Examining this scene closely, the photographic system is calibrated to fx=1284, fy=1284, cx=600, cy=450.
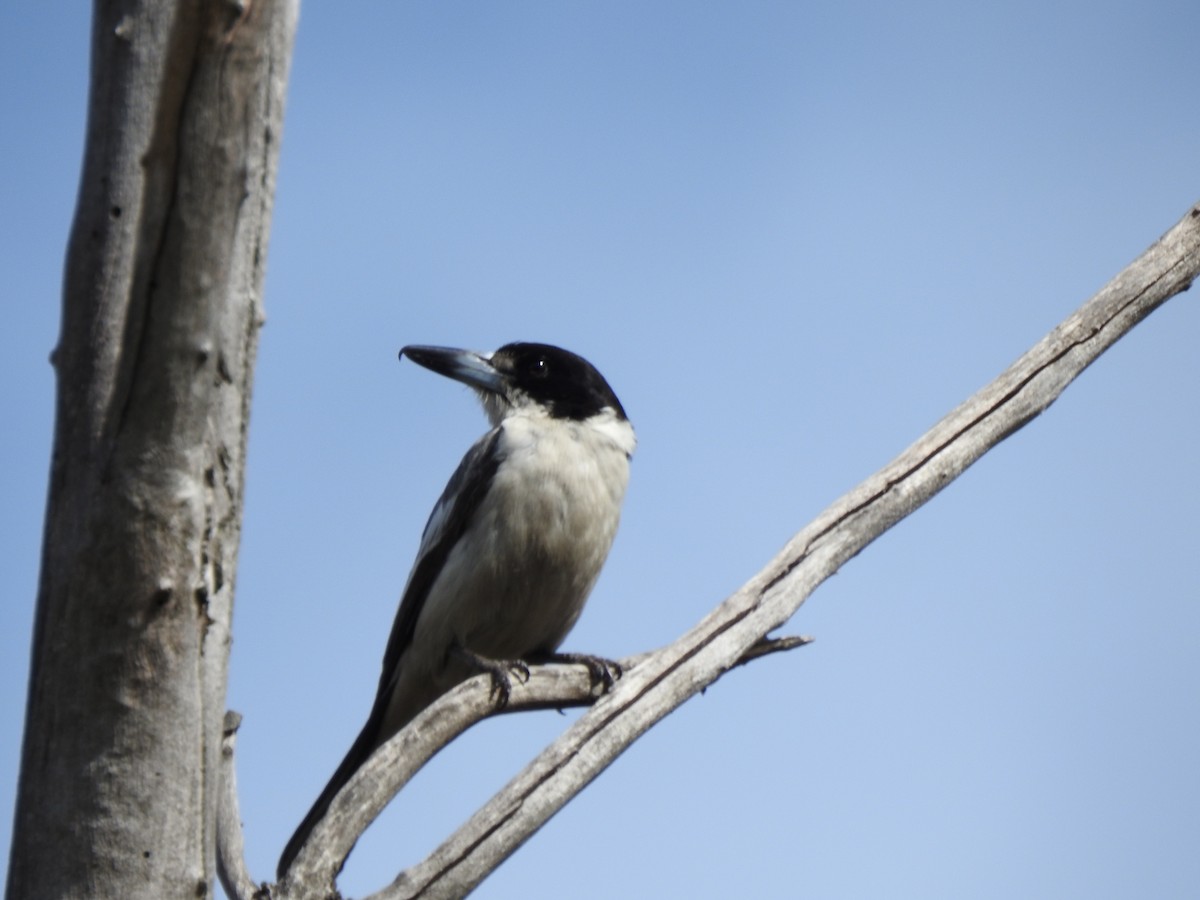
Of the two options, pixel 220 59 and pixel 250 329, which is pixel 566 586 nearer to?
pixel 250 329

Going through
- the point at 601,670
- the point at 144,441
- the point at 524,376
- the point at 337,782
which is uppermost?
the point at 524,376

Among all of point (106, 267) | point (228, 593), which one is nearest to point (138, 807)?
point (228, 593)

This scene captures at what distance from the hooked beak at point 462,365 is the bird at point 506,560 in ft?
1.18

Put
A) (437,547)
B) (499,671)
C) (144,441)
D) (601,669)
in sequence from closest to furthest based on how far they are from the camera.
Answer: (144,441), (499,671), (601,669), (437,547)

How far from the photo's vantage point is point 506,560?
17.0ft

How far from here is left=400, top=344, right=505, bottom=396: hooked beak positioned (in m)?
6.04

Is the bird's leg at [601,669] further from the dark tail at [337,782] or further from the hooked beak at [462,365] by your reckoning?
the hooked beak at [462,365]

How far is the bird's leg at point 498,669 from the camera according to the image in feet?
13.5

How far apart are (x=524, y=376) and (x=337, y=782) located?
211 centimetres

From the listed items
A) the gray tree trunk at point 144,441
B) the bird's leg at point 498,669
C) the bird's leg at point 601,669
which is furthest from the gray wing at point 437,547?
the gray tree trunk at point 144,441

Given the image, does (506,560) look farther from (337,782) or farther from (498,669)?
(337,782)

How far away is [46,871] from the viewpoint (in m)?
2.46

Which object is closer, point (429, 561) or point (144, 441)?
point (144, 441)

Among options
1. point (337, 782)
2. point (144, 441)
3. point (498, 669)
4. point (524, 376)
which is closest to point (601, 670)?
point (498, 669)
